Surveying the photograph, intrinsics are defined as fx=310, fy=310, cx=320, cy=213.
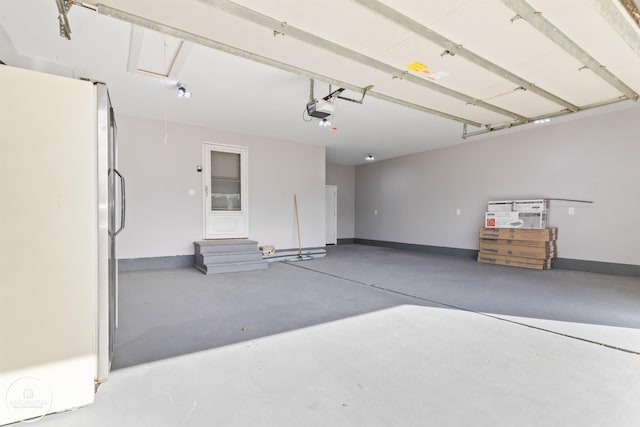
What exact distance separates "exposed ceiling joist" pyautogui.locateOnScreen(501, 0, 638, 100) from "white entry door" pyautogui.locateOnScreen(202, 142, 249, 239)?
578cm

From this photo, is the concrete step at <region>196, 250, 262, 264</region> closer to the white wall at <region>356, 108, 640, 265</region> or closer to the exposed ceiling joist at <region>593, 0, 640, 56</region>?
the white wall at <region>356, 108, 640, 265</region>

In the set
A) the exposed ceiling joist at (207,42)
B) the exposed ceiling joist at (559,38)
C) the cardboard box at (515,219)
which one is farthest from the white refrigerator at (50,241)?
the cardboard box at (515,219)

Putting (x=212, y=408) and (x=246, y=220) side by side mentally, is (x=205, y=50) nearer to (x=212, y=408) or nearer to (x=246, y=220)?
(x=212, y=408)

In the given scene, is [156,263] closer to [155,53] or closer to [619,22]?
[155,53]

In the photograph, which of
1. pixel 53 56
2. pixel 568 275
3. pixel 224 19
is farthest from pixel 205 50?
pixel 568 275

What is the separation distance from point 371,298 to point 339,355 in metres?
1.75

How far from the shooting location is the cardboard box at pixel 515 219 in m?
6.38

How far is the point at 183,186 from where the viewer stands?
647cm

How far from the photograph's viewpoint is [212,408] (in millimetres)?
1759

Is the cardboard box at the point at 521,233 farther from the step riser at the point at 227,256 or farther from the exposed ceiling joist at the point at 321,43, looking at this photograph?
the step riser at the point at 227,256

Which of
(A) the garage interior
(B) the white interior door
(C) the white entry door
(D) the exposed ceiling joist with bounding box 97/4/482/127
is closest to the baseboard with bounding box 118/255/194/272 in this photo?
(A) the garage interior

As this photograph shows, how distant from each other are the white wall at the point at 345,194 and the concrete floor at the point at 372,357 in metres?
6.81

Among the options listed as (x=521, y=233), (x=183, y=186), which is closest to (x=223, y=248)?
(x=183, y=186)

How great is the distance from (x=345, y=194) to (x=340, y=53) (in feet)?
27.6
